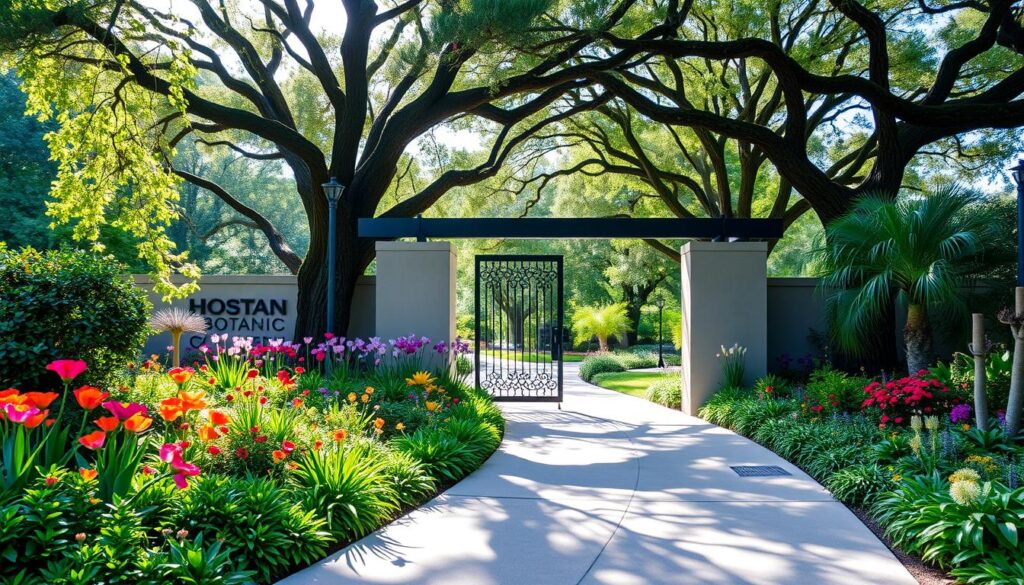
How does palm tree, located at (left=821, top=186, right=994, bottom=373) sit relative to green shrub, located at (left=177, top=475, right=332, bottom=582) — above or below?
above

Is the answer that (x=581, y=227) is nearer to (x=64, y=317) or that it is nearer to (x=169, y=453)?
(x=64, y=317)

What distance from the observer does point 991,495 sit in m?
4.12

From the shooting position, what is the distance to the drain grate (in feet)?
20.9

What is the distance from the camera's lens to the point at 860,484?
5.38 meters

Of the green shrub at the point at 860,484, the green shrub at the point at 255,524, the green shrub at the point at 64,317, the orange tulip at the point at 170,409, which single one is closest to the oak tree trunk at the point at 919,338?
the green shrub at the point at 860,484

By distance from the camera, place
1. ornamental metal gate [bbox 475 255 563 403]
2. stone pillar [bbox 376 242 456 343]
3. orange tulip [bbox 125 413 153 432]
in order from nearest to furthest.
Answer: orange tulip [bbox 125 413 153 432] < stone pillar [bbox 376 242 456 343] < ornamental metal gate [bbox 475 255 563 403]

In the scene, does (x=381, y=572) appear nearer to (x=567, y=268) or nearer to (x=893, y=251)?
(x=893, y=251)


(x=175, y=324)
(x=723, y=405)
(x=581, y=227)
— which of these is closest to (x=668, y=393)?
(x=723, y=405)

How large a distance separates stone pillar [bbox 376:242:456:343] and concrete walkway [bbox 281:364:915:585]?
141 inches

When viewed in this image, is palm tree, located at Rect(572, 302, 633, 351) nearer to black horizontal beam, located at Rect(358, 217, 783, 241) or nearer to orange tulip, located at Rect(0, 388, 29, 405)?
black horizontal beam, located at Rect(358, 217, 783, 241)

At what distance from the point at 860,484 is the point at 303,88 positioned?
14.6 meters

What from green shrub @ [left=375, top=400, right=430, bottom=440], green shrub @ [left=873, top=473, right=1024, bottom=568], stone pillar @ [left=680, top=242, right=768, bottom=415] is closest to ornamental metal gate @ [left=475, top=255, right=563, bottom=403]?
green shrub @ [left=375, top=400, right=430, bottom=440]

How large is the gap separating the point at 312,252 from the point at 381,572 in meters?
9.31

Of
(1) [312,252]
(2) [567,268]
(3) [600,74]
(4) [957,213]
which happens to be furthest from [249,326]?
(2) [567,268]
